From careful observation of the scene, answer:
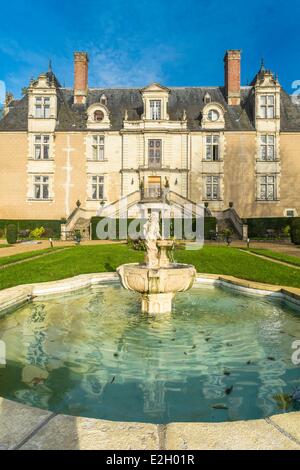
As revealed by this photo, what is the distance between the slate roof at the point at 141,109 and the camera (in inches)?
1270

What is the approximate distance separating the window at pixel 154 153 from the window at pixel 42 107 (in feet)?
32.7

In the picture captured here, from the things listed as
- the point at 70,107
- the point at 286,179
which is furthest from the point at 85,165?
the point at 286,179

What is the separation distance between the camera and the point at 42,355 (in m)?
5.30

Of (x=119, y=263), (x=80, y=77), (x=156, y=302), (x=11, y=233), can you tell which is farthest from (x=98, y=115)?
(x=156, y=302)

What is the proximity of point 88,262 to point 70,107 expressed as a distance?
24676 millimetres

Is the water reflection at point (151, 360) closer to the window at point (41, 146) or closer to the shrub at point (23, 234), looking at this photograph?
the shrub at point (23, 234)

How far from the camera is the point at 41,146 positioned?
32.1 meters

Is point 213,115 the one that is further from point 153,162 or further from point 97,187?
point 97,187

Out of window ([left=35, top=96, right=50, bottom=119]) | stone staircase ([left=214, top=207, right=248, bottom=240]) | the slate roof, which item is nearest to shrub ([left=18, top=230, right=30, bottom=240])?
the slate roof

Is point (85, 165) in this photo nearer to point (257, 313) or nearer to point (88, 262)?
point (88, 262)

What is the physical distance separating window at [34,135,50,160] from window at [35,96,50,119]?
6.23 ft

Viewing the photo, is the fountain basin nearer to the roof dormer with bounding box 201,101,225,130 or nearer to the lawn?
the lawn

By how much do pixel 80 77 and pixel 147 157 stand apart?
10.9m

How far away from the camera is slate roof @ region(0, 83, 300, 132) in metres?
32.2
